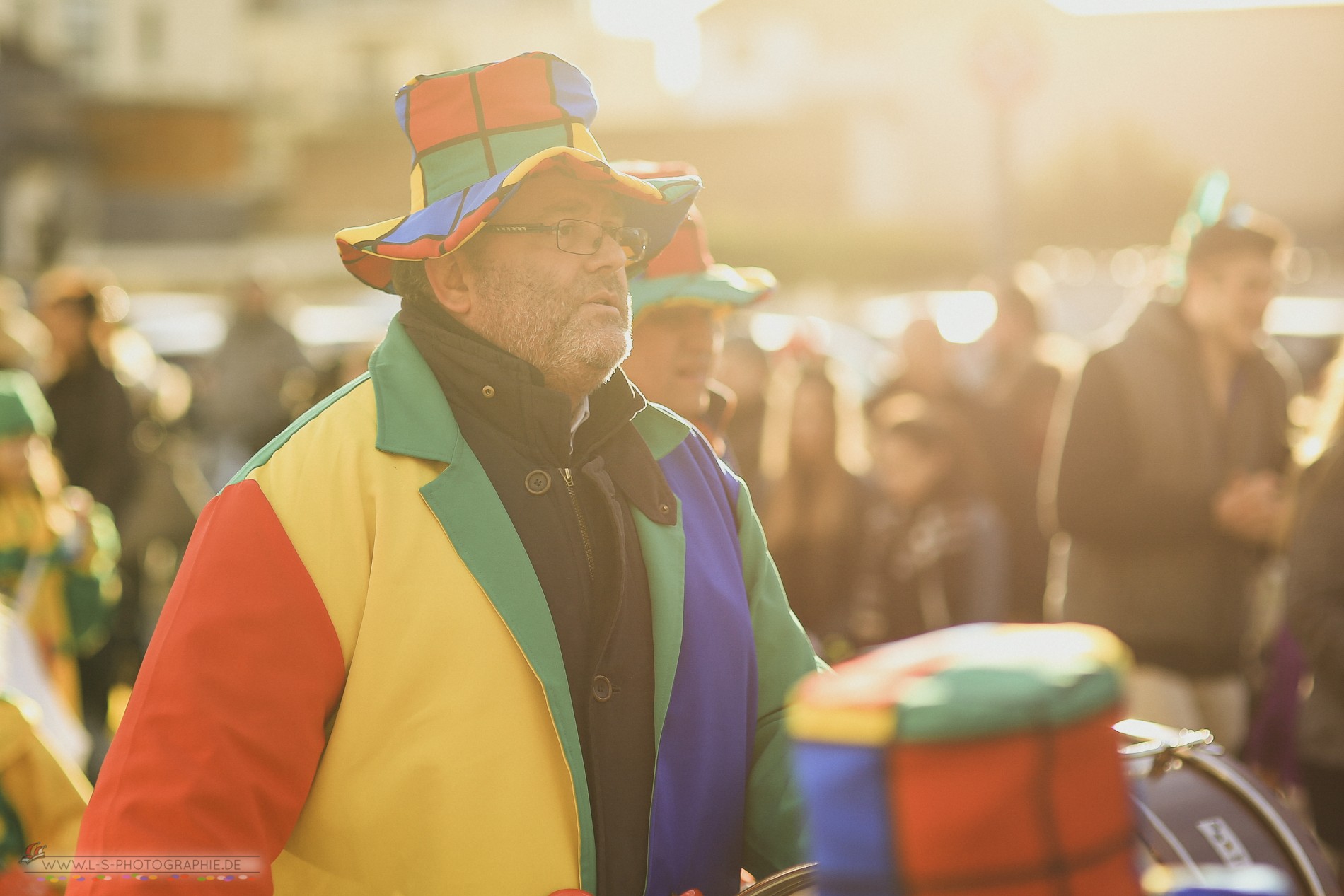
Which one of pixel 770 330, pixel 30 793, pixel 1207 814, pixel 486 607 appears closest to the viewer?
pixel 486 607

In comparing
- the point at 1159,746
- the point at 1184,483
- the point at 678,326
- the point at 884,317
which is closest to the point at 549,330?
the point at 678,326

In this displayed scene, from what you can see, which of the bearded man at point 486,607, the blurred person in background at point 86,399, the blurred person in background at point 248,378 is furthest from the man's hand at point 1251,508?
the blurred person in background at point 248,378

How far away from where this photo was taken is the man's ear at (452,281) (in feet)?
7.57

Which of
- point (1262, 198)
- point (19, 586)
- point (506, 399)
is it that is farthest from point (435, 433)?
point (1262, 198)

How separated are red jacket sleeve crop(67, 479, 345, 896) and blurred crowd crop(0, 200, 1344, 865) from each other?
4.45 feet

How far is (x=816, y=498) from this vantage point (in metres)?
5.90

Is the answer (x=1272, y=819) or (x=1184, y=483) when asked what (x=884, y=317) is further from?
(x=1272, y=819)

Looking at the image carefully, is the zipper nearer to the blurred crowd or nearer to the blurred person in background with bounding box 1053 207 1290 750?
the blurred crowd

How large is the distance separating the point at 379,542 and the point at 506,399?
1.09ft

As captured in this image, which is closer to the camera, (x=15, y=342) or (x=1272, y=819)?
(x=1272, y=819)

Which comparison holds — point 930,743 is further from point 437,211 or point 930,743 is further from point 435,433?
point 437,211

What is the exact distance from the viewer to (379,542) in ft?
6.57

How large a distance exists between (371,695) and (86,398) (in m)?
5.47

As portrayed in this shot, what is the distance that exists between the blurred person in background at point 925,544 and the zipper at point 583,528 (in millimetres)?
3465
